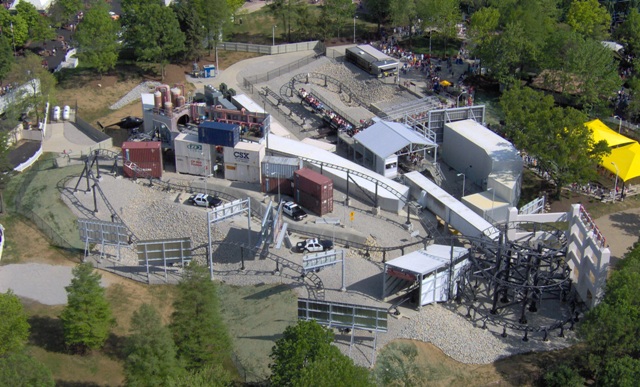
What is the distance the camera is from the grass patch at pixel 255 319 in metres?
55.7

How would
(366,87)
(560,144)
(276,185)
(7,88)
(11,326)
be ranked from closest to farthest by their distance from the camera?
(11,326) → (276,185) → (560,144) → (7,88) → (366,87)

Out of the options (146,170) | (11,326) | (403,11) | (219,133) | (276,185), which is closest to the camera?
(11,326)

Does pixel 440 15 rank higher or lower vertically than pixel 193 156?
higher

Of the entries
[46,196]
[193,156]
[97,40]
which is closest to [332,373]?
[193,156]

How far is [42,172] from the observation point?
77.1 meters

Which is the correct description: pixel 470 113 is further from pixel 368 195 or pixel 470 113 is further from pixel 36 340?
pixel 36 340

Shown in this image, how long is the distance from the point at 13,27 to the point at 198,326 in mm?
58904

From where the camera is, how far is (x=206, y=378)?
4909 cm

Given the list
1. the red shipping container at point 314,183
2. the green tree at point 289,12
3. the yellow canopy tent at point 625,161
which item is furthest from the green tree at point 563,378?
the green tree at point 289,12

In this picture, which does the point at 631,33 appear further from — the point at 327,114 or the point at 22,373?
the point at 22,373

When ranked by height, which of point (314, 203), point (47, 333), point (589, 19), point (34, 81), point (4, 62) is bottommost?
point (47, 333)

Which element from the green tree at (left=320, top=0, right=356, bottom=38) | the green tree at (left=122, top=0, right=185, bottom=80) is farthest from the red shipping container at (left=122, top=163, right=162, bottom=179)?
the green tree at (left=320, top=0, right=356, bottom=38)

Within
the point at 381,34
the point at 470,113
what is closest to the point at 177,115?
the point at 470,113

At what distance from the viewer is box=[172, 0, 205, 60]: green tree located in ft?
317
